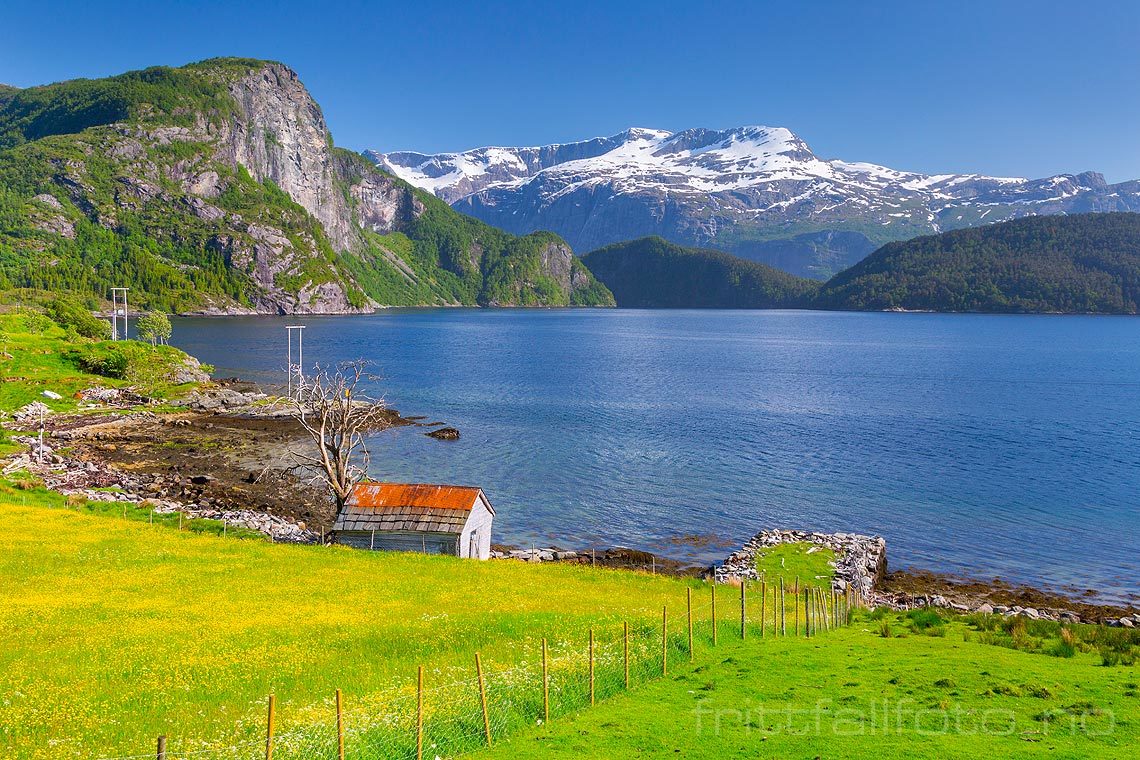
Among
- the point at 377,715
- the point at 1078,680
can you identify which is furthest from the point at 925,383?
the point at 377,715

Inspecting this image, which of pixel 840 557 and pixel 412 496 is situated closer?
pixel 412 496

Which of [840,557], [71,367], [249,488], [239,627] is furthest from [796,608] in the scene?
[71,367]

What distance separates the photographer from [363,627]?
30.1 meters

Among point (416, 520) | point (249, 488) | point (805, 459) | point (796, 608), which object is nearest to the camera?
point (796, 608)

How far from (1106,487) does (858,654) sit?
5997cm

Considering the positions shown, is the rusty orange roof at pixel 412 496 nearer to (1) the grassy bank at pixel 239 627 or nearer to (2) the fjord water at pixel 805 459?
(1) the grassy bank at pixel 239 627

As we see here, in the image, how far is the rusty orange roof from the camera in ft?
155

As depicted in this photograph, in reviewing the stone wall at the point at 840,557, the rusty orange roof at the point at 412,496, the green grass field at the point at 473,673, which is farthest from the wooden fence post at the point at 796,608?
the rusty orange roof at the point at 412,496

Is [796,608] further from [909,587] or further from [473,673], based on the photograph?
[909,587]

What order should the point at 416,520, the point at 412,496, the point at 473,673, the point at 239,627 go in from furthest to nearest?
1. the point at 412,496
2. the point at 416,520
3. the point at 239,627
4. the point at 473,673

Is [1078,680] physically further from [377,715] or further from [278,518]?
[278,518]

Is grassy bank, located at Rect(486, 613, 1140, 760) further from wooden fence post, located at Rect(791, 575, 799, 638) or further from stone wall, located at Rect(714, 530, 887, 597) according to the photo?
stone wall, located at Rect(714, 530, 887, 597)

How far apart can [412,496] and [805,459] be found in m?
49.9

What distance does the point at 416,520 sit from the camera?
4675 cm
